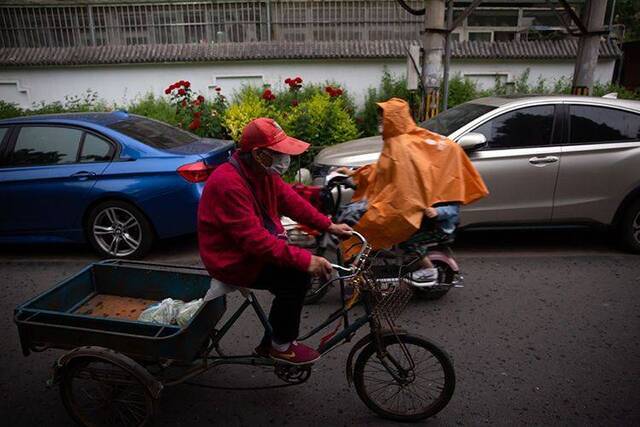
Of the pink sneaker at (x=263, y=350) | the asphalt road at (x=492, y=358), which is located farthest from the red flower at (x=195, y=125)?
the pink sneaker at (x=263, y=350)

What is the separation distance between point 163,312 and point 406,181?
191 centimetres

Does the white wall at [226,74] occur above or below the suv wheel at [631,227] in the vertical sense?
above

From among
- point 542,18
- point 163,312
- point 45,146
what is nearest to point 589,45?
point 542,18

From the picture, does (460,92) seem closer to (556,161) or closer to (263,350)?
(556,161)

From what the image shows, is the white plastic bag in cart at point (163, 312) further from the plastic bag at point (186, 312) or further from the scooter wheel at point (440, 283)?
the scooter wheel at point (440, 283)

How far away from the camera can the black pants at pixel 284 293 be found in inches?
105

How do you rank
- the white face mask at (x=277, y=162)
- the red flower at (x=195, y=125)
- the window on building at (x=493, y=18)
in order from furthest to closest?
the window on building at (x=493, y=18) → the red flower at (x=195, y=125) → the white face mask at (x=277, y=162)

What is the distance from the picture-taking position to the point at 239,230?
8.13ft

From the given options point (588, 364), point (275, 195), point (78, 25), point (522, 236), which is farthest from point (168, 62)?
point (588, 364)

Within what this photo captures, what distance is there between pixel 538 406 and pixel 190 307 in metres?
2.26

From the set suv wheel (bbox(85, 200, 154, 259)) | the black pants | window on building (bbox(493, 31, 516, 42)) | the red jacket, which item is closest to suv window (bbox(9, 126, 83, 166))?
suv wheel (bbox(85, 200, 154, 259))

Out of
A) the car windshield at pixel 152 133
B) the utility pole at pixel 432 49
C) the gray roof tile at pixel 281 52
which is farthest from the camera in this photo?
the gray roof tile at pixel 281 52

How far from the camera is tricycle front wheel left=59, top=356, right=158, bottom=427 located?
2.67 meters

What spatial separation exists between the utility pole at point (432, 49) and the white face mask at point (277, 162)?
523 centimetres
